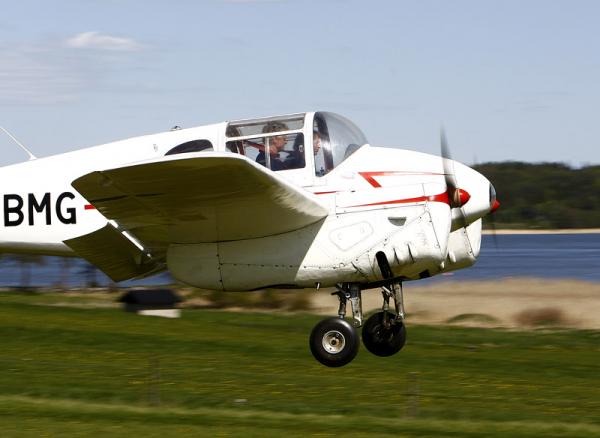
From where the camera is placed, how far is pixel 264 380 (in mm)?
24453

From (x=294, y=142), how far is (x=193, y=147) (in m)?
1.27

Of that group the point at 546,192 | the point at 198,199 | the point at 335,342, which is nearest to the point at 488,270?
the point at 546,192

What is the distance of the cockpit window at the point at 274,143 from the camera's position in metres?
11.2

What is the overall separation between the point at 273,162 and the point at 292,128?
18.2 inches

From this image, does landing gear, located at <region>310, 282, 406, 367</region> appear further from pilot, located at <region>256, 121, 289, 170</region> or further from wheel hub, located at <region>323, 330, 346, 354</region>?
pilot, located at <region>256, 121, 289, 170</region>

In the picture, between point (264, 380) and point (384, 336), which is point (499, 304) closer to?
point (264, 380)

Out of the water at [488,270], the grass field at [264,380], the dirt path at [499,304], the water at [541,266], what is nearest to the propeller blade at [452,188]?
the grass field at [264,380]

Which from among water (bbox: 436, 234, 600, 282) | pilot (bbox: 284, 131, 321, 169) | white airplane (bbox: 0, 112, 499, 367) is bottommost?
water (bbox: 436, 234, 600, 282)

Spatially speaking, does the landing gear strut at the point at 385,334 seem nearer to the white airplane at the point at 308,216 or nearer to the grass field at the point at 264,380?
the white airplane at the point at 308,216

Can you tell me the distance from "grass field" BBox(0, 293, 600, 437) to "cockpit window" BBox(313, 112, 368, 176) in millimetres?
5556

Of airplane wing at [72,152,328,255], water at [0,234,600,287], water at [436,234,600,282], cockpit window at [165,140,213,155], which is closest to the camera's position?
airplane wing at [72,152,328,255]

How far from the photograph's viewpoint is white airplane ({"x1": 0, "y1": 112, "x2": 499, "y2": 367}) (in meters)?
10.6

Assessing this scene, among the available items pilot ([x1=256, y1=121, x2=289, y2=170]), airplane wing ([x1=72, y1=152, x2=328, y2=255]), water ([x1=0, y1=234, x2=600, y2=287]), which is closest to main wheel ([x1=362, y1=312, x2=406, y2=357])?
airplane wing ([x1=72, y1=152, x2=328, y2=255])

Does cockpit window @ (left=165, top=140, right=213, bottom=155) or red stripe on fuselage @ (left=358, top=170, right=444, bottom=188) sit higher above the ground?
cockpit window @ (left=165, top=140, right=213, bottom=155)
